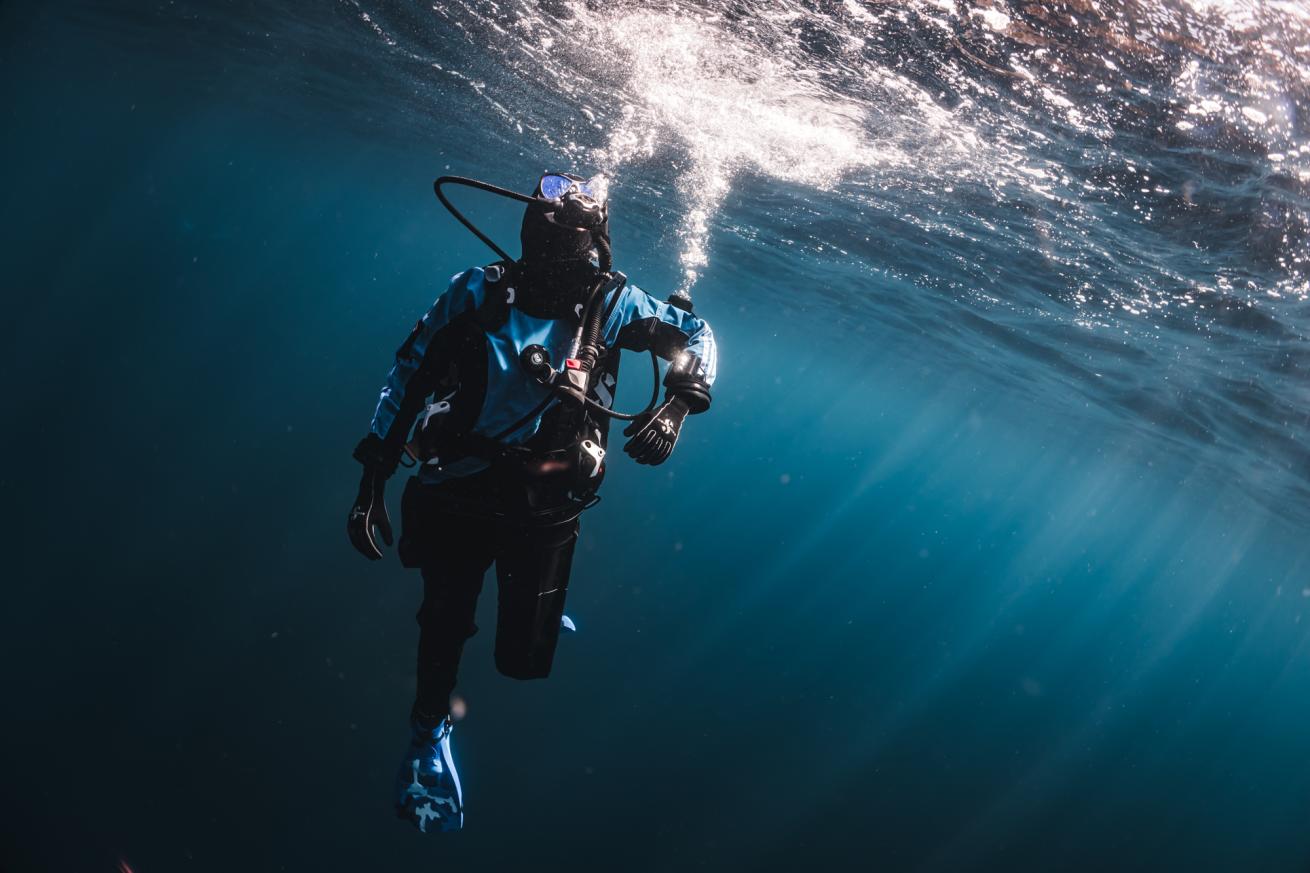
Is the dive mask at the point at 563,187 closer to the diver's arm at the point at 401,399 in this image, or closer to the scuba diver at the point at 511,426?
the scuba diver at the point at 511,426

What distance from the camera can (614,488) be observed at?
91.7 ft

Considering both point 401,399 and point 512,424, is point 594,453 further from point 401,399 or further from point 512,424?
point 401,399

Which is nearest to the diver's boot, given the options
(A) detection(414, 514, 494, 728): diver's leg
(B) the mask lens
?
(A) detection(414, 514, 494, 728): diver's leg

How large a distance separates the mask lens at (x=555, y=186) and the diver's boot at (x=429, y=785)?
309 cm

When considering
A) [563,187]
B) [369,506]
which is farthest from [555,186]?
[369,506]

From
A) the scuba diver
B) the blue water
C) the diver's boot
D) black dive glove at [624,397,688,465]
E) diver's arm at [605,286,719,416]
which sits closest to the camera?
black dive glove at [624,397,688,465]

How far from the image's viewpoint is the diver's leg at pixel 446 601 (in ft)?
10.9

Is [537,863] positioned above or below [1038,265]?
below

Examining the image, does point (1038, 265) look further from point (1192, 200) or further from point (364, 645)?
point (364, 645)

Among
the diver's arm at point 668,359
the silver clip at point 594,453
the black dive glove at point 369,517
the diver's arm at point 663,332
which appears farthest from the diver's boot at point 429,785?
the diver's arm at point 663,332

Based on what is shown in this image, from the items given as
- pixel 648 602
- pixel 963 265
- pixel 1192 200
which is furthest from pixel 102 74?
pixel 1192 200

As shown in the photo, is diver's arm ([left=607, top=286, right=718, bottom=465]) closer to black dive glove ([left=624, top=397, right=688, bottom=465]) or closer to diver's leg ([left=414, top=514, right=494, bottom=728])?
black dive glove ([left=624, top=397, right=688, bottom=465])

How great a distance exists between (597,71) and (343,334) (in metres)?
70.3

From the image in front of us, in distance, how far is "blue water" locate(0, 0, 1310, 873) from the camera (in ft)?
22.7
